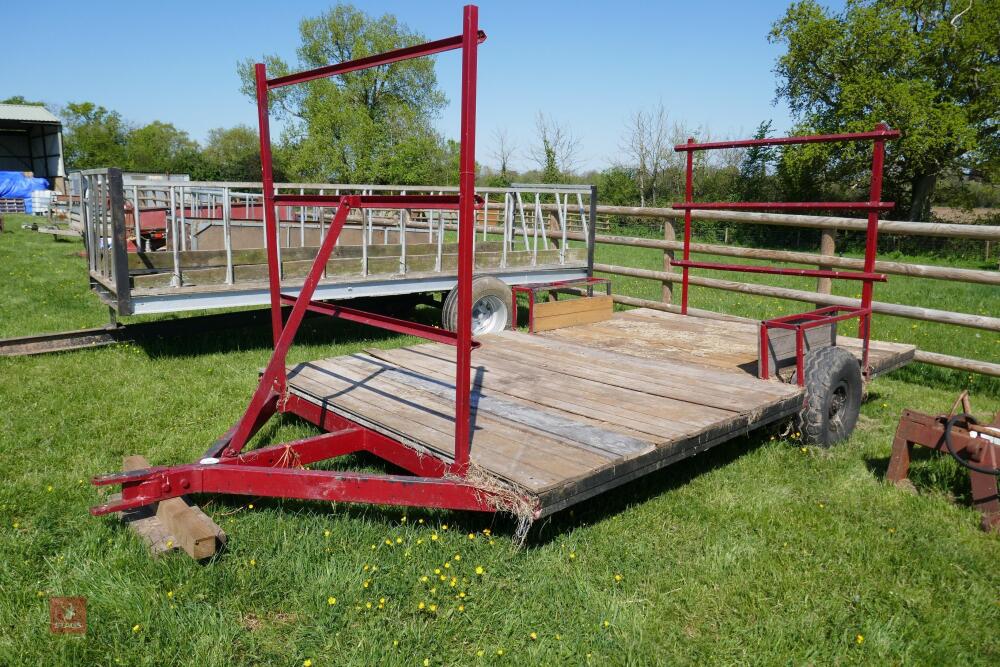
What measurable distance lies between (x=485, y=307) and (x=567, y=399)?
388 cm

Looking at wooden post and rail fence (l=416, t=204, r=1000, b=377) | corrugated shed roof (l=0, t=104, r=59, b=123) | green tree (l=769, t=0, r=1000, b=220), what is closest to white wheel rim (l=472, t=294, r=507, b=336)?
wooden post and rail fence (l=416, t=204, r=1000, b=377)

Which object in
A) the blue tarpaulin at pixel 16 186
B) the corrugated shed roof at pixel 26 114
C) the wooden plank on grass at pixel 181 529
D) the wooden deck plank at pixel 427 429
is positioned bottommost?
the wooden plank on grass at pixel 181 529

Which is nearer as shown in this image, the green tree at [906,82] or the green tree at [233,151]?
the green tree at [906,82]

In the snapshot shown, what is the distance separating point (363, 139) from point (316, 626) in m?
46.4

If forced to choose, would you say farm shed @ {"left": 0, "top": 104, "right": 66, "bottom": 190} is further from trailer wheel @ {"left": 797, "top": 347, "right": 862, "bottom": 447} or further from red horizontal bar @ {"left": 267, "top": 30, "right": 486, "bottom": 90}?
trailer wheel @ {"left": 797, "top": 347, "right": 862, "bottom": 447}

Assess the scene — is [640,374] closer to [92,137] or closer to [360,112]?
[360,112]

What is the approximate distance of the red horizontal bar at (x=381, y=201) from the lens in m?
3.43

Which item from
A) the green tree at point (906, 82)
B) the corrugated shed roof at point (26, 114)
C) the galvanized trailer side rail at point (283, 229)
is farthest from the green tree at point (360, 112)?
the galvanized trailer side rail at point (283, 229)

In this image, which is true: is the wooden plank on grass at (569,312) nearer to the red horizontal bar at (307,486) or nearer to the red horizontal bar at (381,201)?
the red horizontal bar at (381,201)

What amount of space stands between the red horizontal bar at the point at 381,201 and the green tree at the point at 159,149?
6743 cm

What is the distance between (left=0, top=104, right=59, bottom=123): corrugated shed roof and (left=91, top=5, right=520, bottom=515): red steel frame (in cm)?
5189

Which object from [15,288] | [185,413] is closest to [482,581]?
Answer: [185,413]

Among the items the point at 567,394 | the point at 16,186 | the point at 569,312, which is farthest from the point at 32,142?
the point at 567,394

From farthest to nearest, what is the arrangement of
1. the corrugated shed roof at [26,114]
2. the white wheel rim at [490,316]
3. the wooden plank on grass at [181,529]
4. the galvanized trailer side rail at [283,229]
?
1. the corrugated shed roof at [26,114]
2. the white wheel rim at [490,316]
3. the galvanized trailer side rail at [283,229]
4. the wooden plank on grass at [181,529]
